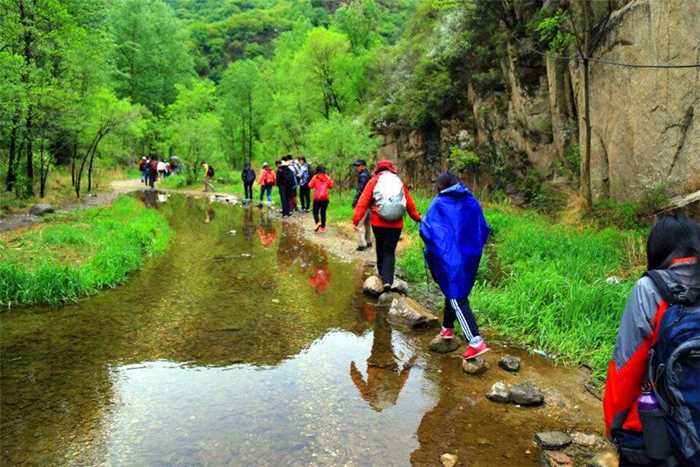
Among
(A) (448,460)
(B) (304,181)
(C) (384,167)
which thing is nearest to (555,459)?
(A) (448,460)

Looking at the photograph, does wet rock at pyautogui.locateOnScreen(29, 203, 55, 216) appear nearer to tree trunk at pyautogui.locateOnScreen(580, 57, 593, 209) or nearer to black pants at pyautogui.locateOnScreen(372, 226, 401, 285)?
black pants at pyautogui.locateOnScreen(372, 226, 401, 285)

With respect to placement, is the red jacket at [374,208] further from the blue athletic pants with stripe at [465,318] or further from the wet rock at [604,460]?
the wet rock at [604,460]

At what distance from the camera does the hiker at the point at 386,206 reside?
26.6 feet

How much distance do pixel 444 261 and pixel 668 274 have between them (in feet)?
10.9

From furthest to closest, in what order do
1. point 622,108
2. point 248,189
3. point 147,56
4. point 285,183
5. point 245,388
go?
point 147,56
point 248,189
point 285,183
point 622,108
point 245,388

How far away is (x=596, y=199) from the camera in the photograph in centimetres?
1348

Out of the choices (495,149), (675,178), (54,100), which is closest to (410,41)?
(495,149)

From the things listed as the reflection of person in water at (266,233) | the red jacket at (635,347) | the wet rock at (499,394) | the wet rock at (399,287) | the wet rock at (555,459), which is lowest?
the wet rock at (555,459)

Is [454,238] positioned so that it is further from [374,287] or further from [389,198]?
[374,287]

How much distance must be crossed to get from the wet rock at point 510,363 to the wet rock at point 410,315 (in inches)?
59.7

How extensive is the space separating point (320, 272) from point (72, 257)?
5.06 metres

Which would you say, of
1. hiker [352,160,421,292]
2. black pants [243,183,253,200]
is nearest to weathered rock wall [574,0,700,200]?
hiker [352,160,421,292]

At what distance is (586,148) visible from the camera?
1339cm

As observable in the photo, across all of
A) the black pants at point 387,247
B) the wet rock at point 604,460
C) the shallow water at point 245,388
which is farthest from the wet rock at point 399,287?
the wet rock at point 604,460
